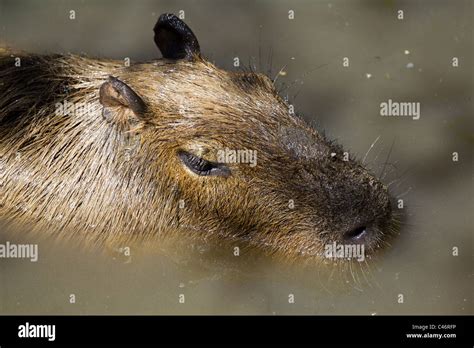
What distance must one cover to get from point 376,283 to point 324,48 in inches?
103

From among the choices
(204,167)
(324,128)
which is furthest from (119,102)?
(324,128)

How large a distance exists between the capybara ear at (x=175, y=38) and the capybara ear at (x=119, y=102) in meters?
0.64

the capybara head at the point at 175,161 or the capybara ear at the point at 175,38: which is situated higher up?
the capybara ear at the point at 175,38

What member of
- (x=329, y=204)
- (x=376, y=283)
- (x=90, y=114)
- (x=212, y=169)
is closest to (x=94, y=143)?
(x=90, y=114)

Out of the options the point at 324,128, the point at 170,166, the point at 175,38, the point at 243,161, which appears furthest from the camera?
the point at 324,128

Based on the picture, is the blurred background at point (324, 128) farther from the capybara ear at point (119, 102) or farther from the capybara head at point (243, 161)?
the capybara ear at point (119, 102)

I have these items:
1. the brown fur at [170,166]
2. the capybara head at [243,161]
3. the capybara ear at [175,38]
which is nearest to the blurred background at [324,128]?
the brown fur at [170,166]

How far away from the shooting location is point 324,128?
23.0 ft

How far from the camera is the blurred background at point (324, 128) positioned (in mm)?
6012

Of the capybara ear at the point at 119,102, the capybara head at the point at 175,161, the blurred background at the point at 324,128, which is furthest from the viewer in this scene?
the blurred background at the point at 324,128

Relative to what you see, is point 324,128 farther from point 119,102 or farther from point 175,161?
point 119,102

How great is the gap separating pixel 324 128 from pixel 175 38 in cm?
169

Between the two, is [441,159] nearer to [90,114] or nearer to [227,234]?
[227,234]

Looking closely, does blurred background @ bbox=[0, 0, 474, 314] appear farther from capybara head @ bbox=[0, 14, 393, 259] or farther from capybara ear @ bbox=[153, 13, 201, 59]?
capybara ear @ bbox=[153, 13, 201, 59]
